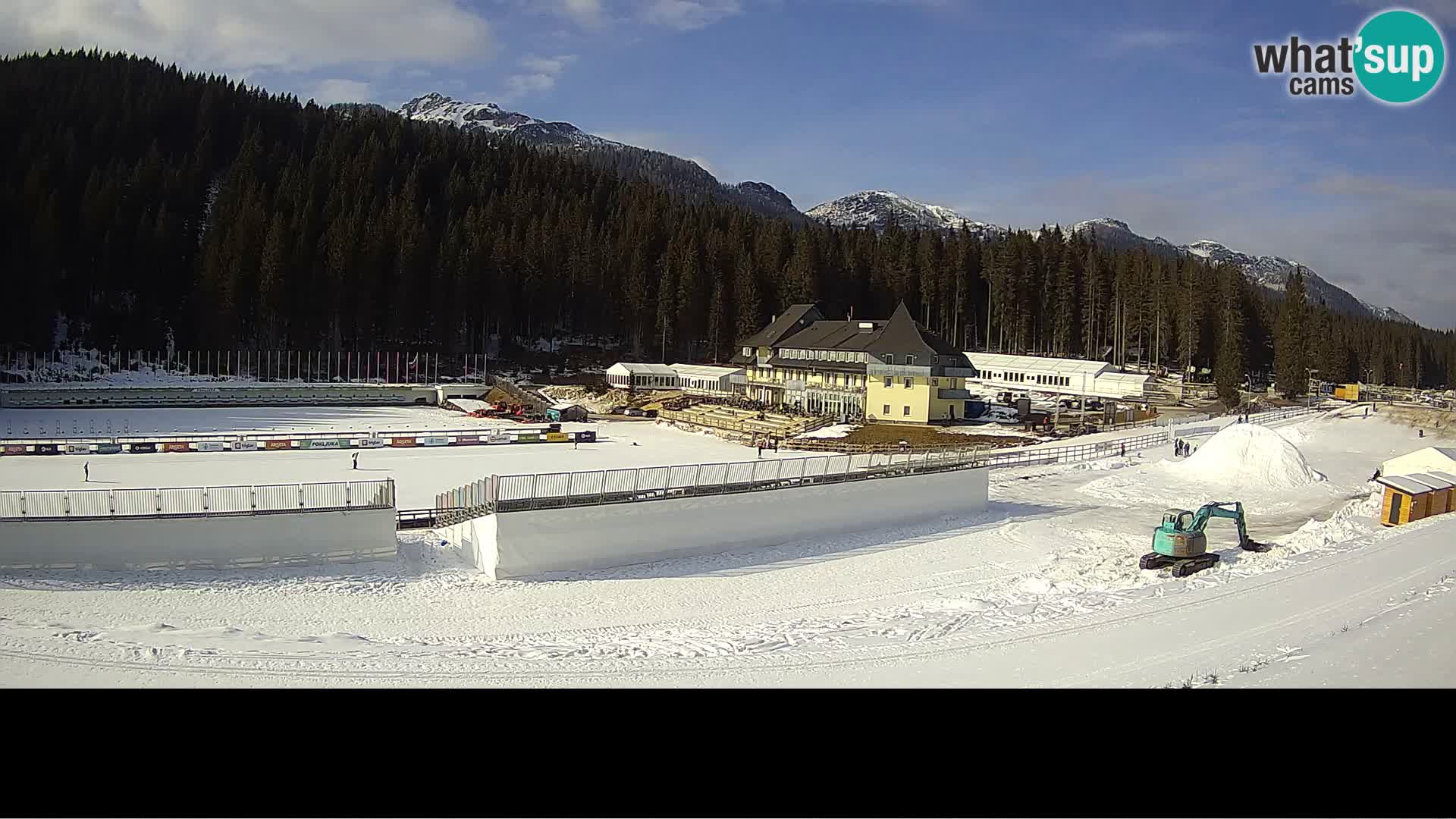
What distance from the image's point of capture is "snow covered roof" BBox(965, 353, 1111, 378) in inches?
2219

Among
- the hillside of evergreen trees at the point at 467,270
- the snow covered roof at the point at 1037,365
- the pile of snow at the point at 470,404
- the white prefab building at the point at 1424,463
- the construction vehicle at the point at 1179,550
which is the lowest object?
the construction vehicle at the point at 1179,550

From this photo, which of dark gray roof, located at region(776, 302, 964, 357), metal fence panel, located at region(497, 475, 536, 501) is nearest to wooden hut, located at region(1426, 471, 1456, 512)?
dark gray roof, located at region(776, 302, 964, 357)

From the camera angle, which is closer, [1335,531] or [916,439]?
[1335,531]

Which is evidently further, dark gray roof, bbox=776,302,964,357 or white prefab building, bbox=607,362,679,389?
white prefab building, bbox=607,362,679,389

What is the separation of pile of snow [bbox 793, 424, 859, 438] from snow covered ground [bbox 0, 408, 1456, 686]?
58.4ft

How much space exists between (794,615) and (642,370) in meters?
41.5

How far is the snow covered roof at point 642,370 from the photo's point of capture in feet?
183

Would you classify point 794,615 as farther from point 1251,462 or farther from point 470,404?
point 470,404

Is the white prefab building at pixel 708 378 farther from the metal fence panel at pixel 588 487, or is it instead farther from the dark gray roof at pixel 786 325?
the metal fence panel at pixel 588 487

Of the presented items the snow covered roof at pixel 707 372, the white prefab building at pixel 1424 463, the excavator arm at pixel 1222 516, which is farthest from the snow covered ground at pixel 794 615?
the snow covered roof at pixel 707 372

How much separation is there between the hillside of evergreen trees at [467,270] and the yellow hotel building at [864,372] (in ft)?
41.9

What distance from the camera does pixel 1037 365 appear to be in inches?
2323

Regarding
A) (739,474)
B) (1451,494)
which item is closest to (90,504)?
(739,474)

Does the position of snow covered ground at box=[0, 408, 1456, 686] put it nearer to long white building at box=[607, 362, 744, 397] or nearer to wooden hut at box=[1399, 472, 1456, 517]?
wooden hut at box=[1399, 472, 1456, 517]
